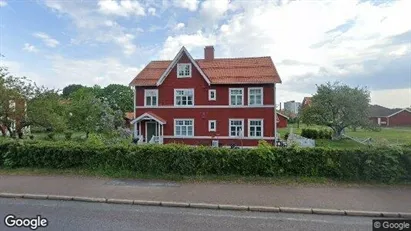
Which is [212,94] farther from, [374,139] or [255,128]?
[374,139]

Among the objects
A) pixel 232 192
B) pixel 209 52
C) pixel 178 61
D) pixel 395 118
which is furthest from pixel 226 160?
pixel 395 118

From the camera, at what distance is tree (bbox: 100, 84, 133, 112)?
2771 inches

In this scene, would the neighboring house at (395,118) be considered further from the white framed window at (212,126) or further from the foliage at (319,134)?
the white framed window at (212,126)

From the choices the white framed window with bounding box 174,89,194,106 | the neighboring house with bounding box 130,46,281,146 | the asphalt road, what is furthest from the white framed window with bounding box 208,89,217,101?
the asphalt road

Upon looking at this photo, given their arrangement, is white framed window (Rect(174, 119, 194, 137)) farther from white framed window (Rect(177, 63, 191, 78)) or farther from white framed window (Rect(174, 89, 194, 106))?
Result: white framed window (Rect(177, 63, 191, 78))

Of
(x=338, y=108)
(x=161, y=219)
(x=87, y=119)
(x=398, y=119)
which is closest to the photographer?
(x=161, y=219)

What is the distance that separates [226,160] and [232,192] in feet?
6.07

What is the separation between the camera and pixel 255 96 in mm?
24219

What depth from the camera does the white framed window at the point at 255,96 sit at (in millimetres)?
24109

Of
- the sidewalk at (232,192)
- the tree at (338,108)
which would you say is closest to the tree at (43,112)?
the sidewalk at (232,192)

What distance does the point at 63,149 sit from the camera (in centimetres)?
1074

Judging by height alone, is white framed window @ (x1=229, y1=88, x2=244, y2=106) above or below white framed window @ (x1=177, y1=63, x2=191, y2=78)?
below

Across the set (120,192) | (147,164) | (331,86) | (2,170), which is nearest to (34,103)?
(2,170)

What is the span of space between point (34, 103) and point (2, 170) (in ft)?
27.1
